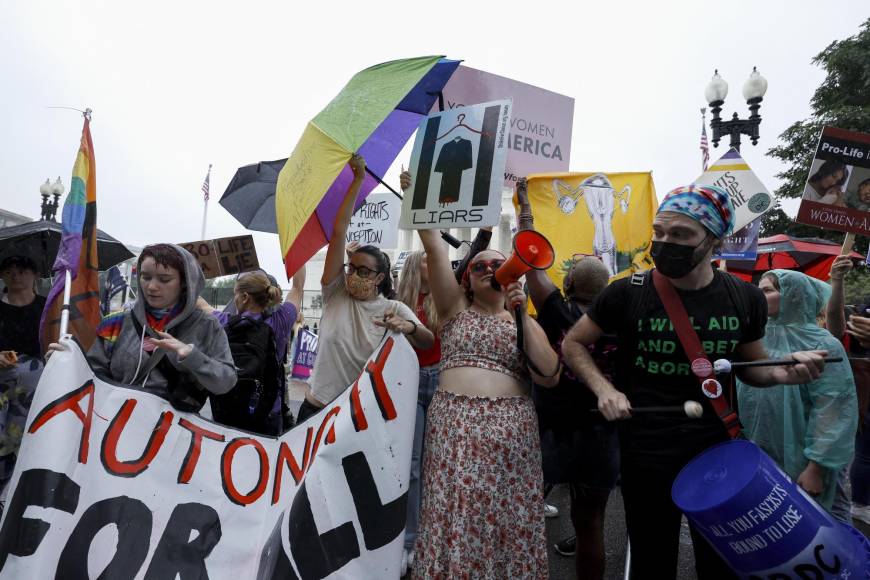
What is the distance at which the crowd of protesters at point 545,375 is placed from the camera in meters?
2.06

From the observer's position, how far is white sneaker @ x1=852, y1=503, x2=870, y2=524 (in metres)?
4.33

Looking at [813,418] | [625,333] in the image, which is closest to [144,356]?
[625,333]

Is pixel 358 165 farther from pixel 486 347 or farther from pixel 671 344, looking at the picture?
pixel 671 344

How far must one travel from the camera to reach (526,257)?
220 centimetres

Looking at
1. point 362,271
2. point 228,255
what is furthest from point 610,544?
point 228,255

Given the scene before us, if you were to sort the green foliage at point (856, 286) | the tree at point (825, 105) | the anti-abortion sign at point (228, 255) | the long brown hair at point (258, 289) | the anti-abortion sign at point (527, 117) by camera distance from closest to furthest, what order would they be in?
the long brown hair at point (258, 289)
the anti-abortion sign at point (527, 117)
the anti-abortion sign at point (228, 255)
the green foliage at point (856, 286)
the tree at point (825, 105)

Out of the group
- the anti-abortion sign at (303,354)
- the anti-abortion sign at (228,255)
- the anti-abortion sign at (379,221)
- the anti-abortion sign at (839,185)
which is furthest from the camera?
the anti-abortion sign at (303,354)

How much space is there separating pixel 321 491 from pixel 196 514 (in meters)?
0.55

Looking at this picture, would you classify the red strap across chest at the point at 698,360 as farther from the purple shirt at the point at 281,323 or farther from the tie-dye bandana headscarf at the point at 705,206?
the purple shirt at the point at 281,323

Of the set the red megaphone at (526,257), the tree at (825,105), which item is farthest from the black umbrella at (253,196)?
the tree at (825,105)

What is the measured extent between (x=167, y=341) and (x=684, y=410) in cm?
202

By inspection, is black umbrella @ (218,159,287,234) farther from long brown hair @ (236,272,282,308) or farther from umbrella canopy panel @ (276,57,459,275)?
umbrella canopy panel @ (276,57,459,275)

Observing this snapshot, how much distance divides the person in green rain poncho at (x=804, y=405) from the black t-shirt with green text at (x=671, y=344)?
483 millimetres

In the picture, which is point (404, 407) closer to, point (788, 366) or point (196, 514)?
point (196, 514)
